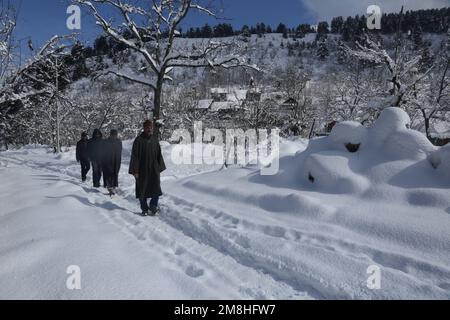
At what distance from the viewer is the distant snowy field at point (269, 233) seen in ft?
10.9

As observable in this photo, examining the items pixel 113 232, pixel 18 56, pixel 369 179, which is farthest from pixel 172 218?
pixel 18 56

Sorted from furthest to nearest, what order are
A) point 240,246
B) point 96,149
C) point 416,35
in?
1. point 416,35
2. point 96,149
3. point 240,246

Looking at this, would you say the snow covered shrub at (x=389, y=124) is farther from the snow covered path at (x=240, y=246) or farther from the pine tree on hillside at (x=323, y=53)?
the pine tree on hillside at (x=323, y=53)

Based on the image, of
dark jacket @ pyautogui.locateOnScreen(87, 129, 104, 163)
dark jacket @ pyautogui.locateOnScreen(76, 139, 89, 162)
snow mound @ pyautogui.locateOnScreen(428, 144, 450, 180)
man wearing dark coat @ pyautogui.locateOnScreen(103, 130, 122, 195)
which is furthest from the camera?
dark jacket @ pyautogui.locateOnScreen(76, 139, 89, 162)

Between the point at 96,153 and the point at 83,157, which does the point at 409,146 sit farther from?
the point at 83,157

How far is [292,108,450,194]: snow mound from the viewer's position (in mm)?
5926

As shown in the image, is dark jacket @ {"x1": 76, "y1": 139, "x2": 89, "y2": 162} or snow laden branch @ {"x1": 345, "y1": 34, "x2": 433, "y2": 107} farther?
snow laden branch @ {"x1": 345, "y1": 34, "x2": 433, "y2": 107}

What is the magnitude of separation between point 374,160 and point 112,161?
6.61 m

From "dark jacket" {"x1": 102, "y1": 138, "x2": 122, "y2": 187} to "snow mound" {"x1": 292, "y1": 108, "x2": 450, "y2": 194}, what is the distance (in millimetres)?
4734

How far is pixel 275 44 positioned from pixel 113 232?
17352cm

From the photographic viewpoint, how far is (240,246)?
452 centimetres

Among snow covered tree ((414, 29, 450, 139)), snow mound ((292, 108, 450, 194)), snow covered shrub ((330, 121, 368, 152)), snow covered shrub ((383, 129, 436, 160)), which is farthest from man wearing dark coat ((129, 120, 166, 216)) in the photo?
snow covered tree ((414, 29, 450, 139))

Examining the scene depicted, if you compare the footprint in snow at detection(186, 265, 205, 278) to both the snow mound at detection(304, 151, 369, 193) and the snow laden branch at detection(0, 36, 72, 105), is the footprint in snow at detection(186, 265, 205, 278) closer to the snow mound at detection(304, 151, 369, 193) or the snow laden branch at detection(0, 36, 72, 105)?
the snow mound at detection(304, 151, 369, 193)

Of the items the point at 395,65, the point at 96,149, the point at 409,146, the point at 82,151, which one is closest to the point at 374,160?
the point at 409,146
